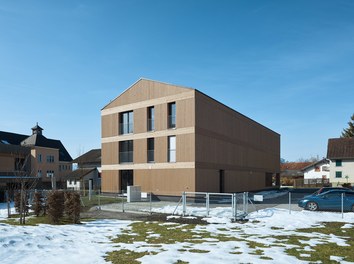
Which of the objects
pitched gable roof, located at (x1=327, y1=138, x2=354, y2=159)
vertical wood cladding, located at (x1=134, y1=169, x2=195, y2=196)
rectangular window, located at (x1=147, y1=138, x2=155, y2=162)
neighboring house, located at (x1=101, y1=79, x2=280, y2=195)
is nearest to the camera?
vertical wood cladding, located at (x1=134, y1=169, x2=195, y2=196)

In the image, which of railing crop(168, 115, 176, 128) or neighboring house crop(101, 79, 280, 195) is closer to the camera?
neighboring house crop(101, 79, 280, 195)

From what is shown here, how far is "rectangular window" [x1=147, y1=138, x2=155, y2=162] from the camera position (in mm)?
32531

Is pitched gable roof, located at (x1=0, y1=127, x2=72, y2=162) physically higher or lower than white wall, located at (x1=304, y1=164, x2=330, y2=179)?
higher

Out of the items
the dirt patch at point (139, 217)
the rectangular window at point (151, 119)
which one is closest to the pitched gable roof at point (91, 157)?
the rectangular window at point (151, 119)

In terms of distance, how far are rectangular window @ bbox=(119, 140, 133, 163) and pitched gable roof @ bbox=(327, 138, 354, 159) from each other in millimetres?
34409

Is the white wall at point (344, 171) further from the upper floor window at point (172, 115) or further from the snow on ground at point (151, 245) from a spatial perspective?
the snow on ground at point (151, 245)

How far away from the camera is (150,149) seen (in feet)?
108

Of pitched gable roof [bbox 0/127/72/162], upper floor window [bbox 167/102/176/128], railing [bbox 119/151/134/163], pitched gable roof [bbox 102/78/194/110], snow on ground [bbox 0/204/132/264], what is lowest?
snow on ground [bbox 0/204/132/264]

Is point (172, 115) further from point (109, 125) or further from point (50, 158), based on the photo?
point (50, 158)

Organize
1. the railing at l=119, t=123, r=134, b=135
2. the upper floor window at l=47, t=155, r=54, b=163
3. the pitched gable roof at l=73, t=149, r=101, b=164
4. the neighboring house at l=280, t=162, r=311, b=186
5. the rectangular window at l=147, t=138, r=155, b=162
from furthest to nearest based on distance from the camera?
the neighboring house at l=280, t=162, r=311, b=186, the upper floor window at l=47, t=155, r=54, b=163, the pitched gable roof at l=73, t=149, r=101, b=164, the railing at l=119, t=123, r=134, b=135, the rectangular window at l=147, t=138, r=155, b=162

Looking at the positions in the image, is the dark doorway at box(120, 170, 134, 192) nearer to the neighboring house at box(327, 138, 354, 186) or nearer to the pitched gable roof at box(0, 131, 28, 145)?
the neighboring house at box(327, 138, 354, 186)

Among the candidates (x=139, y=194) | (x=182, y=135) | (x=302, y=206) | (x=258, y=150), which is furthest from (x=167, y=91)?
(x=258, y=150)

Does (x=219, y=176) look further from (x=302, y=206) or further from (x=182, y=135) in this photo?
(x=302, y=206)

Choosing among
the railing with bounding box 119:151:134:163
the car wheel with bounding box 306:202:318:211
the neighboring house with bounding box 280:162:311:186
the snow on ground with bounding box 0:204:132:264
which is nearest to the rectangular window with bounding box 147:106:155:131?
the railing with bounding box 119:151:134:163
